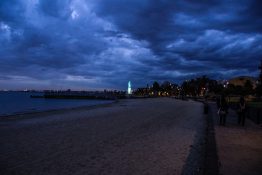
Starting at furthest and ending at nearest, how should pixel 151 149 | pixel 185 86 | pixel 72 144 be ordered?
pixel 185 86 → pixel 72 144 → pixel 151 149

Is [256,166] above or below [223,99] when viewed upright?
below

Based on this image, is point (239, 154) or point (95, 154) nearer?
point (239, 154)

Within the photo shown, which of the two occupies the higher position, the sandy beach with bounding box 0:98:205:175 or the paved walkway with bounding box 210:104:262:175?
the paved walkway with bounding box 210:104:262:175

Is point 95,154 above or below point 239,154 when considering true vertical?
below

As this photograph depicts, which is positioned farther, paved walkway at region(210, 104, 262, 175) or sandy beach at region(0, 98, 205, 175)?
sandy beach at region(0, 98, 205, 175)

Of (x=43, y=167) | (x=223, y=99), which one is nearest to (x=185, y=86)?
(x=223, y=99)

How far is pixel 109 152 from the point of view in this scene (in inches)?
460

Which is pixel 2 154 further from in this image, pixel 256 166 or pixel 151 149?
pixel 256 166

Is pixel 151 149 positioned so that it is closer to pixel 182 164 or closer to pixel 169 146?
pixel 169 146

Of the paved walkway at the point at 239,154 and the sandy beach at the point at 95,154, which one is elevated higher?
the paved walkway at the point at 239,154

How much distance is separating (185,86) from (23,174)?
17238cm

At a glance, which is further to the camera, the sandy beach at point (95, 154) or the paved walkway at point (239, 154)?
the sandy beach at point (95, 154)

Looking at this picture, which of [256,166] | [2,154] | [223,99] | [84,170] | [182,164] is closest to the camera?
[256,166]

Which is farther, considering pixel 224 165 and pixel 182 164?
pixel 182 164
